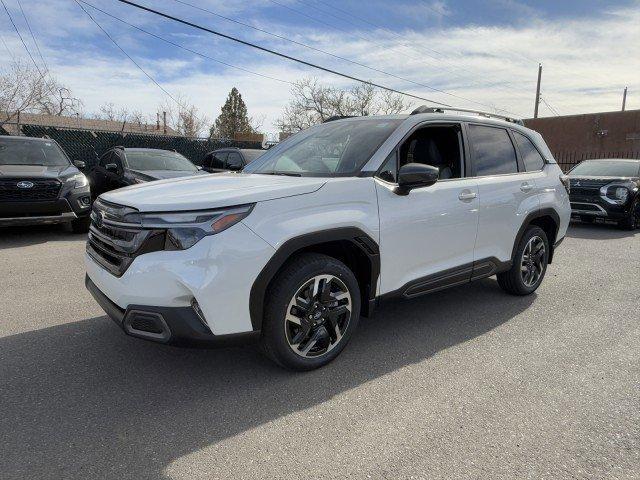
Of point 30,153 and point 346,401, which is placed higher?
point 30,153

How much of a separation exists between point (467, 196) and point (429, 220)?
560mm

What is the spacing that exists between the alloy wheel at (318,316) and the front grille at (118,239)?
927mm

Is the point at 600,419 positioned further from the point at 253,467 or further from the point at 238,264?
the point at 238,264

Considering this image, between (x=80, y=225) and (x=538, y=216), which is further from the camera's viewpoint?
(x=80, y=225)

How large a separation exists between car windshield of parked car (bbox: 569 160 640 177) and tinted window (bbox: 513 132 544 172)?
7.05 m

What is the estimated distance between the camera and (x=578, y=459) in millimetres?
2324

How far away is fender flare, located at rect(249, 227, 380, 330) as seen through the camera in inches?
107

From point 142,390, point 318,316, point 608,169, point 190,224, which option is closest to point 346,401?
point 318,316

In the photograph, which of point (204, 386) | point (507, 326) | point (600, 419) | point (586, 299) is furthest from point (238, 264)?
point (586, 299)

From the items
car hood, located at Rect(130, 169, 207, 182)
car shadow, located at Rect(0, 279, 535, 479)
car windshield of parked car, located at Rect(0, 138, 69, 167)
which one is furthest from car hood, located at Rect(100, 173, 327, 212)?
car windshield of parked car, located at Rect(0, 138, 69, 167)

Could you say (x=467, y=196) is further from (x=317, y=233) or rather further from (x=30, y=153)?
(x=30, y=153)

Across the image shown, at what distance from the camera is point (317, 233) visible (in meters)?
2.92

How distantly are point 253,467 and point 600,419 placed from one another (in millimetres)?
2004

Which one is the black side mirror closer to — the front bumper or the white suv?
the white suv
